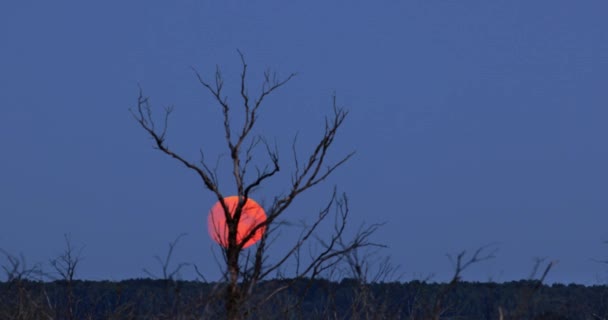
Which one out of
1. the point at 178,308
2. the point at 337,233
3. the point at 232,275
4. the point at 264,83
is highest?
the point at 264,83

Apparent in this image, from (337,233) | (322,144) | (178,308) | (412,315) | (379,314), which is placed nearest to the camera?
(178,308)

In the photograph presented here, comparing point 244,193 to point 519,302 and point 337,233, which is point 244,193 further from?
point 519,302

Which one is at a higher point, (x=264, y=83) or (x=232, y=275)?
(x=264, y=83)

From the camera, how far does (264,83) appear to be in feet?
25.4

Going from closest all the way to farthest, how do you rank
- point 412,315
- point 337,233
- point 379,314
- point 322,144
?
point 322,144, point 337,233, point 379,314, point 412,315

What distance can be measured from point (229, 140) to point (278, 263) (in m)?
1.01

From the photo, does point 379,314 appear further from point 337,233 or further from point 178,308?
point 178,308

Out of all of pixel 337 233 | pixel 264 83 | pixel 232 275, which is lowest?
pixel 232 275

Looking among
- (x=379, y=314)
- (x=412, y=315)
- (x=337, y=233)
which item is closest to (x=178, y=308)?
(x=337, y=233)

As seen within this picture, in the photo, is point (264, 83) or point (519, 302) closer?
point (519, 302)

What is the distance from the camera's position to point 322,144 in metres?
7.32

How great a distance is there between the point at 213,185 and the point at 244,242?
0.49 meters

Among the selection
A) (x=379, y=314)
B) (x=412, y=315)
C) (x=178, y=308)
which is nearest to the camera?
(x=178, y=308)

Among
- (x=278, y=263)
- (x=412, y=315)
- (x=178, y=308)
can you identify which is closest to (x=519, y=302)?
(x=278, y=263)
